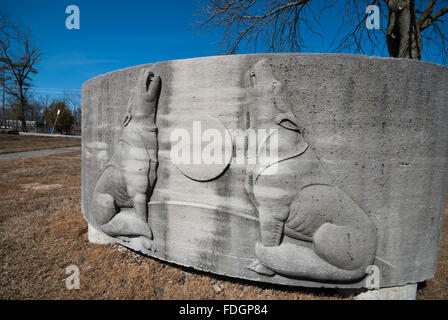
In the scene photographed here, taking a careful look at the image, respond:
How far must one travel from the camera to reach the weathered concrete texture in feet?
7.32

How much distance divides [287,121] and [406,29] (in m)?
5.21

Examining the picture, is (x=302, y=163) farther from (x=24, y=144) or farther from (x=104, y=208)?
(x=24, y=144)

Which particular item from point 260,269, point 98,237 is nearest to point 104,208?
point 98,237

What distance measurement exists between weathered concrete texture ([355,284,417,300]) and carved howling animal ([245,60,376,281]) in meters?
0.37

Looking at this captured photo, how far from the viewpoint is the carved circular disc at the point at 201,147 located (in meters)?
2.24

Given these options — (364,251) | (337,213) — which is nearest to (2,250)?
(337,213)

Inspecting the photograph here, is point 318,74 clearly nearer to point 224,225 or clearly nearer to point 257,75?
point 257,75

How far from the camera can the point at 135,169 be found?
252 cm

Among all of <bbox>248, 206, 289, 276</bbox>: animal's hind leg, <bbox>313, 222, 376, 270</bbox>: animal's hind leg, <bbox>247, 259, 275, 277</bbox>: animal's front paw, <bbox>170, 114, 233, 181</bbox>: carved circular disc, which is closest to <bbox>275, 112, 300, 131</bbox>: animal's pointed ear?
<bbox>170, 114, 233, 181</bbox>: carved circular disc

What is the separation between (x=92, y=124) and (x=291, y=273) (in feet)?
10.3

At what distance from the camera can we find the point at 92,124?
3201mm

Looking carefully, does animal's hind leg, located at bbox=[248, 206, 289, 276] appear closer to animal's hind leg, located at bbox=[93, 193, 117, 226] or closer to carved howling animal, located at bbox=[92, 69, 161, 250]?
carved howling animal, located at bbox=[92, 69, 161, 250]
